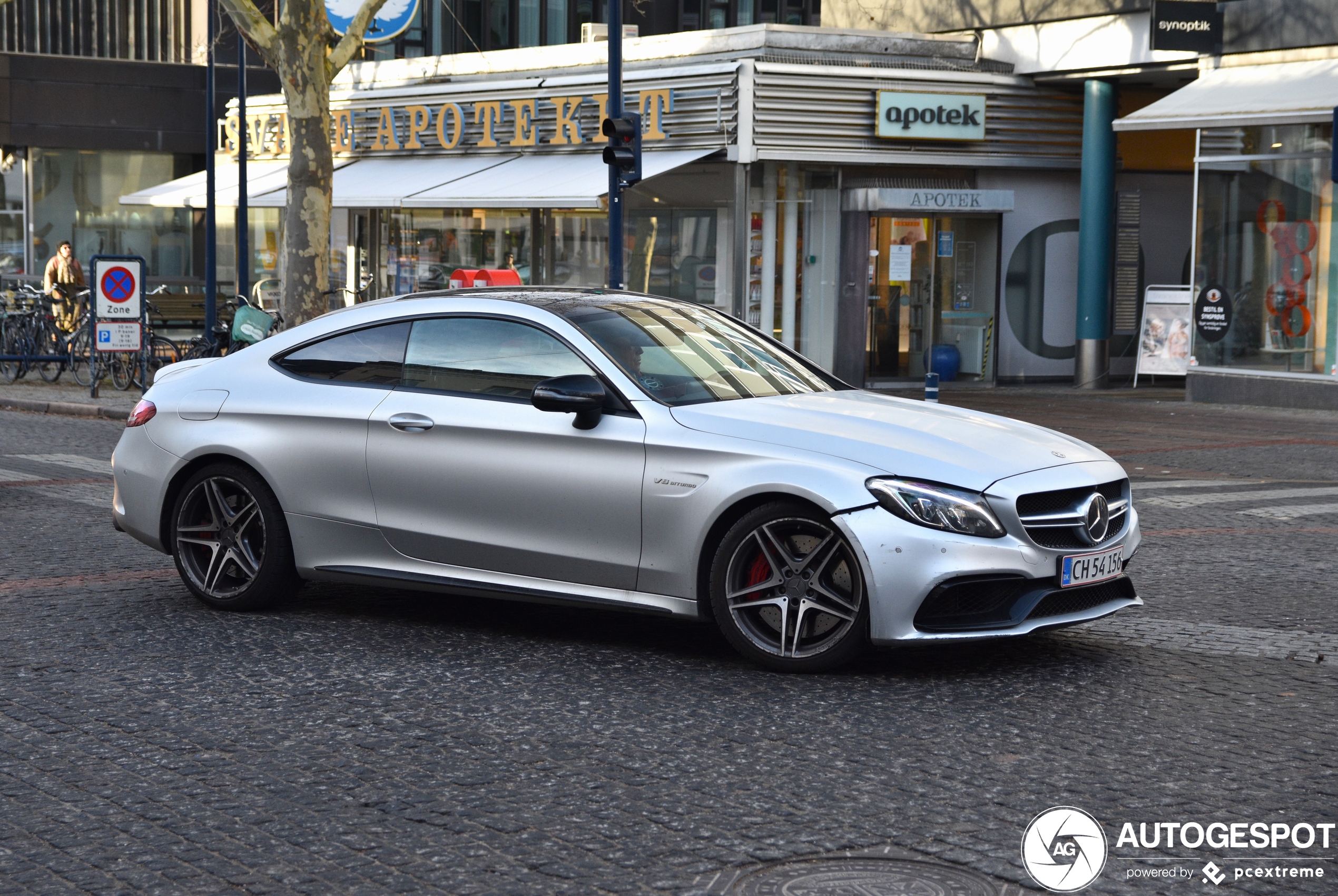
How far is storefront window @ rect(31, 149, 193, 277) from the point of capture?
37719 millimetres

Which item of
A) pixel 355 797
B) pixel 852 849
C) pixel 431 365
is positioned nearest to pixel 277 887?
pixel 355 797

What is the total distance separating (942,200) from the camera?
76.2 feet

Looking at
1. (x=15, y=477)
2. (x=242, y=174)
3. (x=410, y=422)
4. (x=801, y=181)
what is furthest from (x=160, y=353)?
(x=410, y=422)

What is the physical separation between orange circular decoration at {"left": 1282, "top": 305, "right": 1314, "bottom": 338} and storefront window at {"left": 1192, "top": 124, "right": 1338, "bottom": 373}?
1cm

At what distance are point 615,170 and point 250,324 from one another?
5.14m

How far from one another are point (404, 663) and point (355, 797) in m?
1.74

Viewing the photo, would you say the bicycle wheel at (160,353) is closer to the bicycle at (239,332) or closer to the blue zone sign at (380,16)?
the bicycle at (239,332)

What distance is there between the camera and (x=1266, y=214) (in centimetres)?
2069

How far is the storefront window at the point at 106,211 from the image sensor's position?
37719mm

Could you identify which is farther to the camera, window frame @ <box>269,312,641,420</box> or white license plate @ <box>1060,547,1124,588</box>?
window frame @ <box>269,312,641,420</box>

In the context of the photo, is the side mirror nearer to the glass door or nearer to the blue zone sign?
the glass door

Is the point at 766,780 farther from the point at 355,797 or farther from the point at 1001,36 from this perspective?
the point at 1001,36

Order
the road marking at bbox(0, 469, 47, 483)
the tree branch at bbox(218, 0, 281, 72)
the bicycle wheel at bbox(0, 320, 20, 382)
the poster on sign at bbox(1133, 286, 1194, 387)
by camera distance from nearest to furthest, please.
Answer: the road marking at bbox(0, 469, 47, 483), the tree branch at bbox(218, 0, 281, 72), the bicycle wheel at bbox(0, 320, 20, 382), the poster on sign at bbox(1133, 286, 1194, 387)

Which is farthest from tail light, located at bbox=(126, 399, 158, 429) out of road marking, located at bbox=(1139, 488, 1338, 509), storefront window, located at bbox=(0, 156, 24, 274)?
storefront window, located at bbox=(0, 156, 24, 274)
